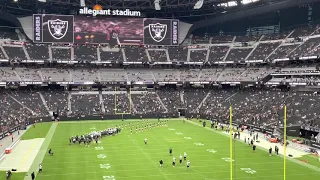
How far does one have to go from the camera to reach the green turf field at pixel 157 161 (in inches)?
960

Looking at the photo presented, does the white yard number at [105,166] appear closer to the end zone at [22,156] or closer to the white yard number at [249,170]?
the end zone at [22,156]

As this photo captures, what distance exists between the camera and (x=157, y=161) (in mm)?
28766

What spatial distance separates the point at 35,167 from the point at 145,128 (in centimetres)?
2265

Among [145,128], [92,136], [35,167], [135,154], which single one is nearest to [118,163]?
[135,154]

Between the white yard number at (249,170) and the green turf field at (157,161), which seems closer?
the green turf field at (157,161)

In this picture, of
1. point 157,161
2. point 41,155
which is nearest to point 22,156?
point 41,155

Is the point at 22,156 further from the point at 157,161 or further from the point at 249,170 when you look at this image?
the point at 249,170

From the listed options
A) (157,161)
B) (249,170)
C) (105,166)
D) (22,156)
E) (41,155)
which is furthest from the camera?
(41,155)

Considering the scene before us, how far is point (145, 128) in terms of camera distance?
157ft

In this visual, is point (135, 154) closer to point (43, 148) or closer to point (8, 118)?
point (43, 148)

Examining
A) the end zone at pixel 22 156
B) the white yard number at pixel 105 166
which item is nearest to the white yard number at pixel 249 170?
the white yard number at pixel 105 166

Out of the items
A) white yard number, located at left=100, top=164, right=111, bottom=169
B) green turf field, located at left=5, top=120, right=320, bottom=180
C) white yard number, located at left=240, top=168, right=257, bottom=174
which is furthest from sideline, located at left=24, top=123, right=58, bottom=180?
white yard number, located at left=240, top=168, right=257, bottom=174

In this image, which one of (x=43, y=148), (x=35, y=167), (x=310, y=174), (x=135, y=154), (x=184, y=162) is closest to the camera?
(x=310, y=174)

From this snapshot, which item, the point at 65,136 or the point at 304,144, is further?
the point at 65,136
